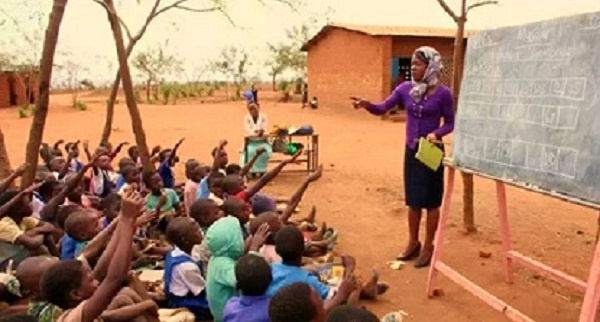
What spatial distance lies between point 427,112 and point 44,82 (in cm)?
358

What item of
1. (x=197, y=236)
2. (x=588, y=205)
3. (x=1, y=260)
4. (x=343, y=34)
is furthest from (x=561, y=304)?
(x=343, y=34)

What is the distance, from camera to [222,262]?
3977mm

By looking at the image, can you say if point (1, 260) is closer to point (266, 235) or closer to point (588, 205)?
point (266, 235)

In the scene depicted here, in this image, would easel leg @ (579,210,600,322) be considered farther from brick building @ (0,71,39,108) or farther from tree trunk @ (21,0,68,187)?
brick building @ (0,71,39,108)

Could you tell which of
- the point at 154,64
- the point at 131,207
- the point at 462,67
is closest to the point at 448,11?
the point at 462,67

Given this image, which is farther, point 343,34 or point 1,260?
point 343,34

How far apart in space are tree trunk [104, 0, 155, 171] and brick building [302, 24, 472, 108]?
16415 millimetres

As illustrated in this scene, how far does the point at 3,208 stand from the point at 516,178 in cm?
338

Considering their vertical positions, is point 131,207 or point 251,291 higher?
point 131,207

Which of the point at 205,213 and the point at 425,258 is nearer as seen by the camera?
the point at 205,213

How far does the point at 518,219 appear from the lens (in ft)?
25.7

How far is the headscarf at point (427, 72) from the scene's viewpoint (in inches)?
215

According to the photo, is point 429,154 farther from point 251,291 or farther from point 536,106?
point 251,291

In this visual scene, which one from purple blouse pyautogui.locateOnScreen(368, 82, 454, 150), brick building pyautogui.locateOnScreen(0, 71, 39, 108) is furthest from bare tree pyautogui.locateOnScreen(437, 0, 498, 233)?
brick building pyautogui.locateOnScreen(0, 71, 39, 108)
